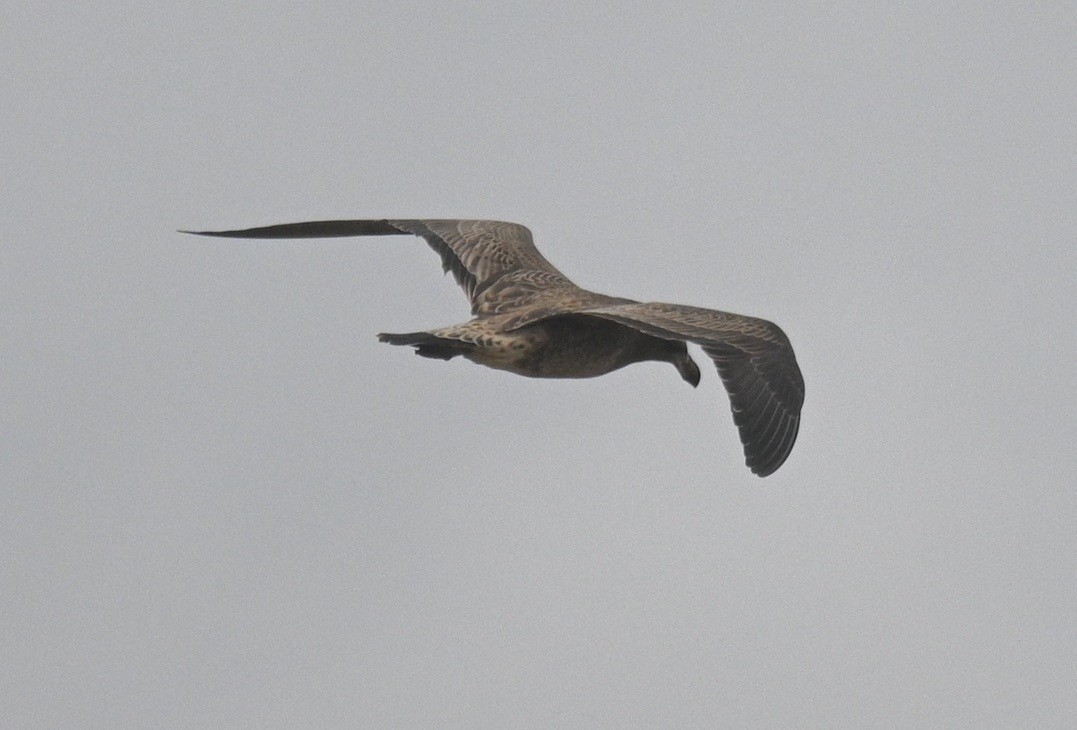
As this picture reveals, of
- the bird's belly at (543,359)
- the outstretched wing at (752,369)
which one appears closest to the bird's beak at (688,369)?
the bird's belly at (543,359)

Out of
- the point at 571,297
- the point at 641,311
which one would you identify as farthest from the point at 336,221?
the point at 641,311

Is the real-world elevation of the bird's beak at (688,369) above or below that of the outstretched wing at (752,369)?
above

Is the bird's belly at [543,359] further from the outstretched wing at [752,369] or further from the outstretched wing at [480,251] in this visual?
the outstretched wing at [752,369]

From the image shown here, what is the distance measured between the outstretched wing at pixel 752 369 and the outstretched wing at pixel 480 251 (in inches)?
87.5

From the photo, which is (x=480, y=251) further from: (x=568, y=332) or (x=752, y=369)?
(x=752, y=369)

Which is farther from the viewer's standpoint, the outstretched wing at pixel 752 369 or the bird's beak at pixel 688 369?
the bird's beak at pixel 688 369

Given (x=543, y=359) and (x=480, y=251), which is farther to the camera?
(x=480, y=251)

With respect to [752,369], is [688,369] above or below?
above

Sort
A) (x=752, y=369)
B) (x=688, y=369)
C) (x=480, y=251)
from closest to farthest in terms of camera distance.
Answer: (x=752, y=369) → (x=688, y=369) → (x=480, y=251)

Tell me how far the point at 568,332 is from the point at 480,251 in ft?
6.95

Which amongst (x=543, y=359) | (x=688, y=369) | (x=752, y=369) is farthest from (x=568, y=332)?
(x=752, y=369)

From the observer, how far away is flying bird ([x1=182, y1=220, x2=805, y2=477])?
15672 mm

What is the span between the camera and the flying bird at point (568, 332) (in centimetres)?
1567

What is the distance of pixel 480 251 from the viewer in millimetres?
19188
